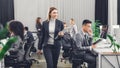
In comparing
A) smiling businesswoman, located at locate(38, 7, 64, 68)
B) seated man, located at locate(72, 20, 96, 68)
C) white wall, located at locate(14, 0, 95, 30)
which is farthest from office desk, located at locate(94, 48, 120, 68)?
white wall, located at locate(14, 0, 95, 30)

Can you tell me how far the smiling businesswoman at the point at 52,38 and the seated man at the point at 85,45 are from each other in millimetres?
294

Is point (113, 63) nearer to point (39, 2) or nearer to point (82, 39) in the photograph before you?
point (82, 39)

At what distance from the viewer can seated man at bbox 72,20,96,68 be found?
5.52m

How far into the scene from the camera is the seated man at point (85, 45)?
5.52 m

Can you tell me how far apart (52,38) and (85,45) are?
56 centimetres

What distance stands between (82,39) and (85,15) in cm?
911

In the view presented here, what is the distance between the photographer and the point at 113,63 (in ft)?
16.4

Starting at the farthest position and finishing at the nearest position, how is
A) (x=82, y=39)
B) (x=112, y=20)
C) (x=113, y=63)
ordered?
(x=112, y=20) → (x=82, y=39) → (x=113, y=63)

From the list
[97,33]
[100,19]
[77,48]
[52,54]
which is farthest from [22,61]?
[100,19]

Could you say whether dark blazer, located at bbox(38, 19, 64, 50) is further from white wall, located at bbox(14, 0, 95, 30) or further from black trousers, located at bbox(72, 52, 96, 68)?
white wall, located at bbox(14, 0, 95, 30)

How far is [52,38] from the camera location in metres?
5.64

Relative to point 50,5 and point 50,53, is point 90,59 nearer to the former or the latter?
point 50,53

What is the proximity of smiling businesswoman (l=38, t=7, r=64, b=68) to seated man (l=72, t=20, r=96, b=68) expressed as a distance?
0.29m

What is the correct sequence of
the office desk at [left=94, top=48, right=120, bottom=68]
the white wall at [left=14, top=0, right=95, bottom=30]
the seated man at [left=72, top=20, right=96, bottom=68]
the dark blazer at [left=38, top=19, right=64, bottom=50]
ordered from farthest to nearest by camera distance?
the white wall at [left=14, top=0, right=95, bottom=30]
the dark blazer at [left=38, top=19, right=64, bottom=50]
the seated man at [left=72, top=20, right=96, bottom=68]
the office desk at [left=94, top=48, right=120, bottom=68]
